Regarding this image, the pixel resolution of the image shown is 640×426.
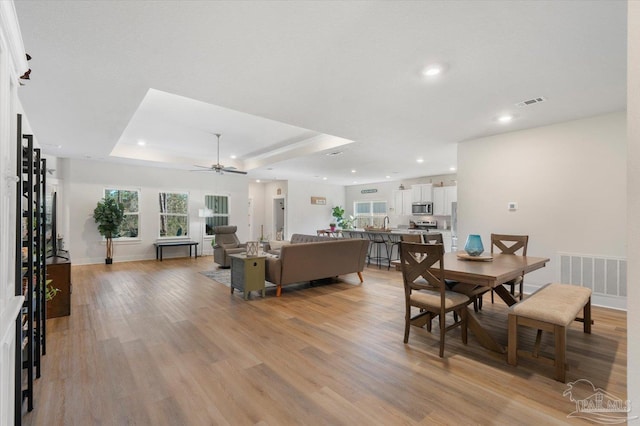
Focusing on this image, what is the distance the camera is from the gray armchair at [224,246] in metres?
6.84

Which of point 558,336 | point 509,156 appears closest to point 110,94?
point 558,336

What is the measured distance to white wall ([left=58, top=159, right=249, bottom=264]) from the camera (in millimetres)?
7160

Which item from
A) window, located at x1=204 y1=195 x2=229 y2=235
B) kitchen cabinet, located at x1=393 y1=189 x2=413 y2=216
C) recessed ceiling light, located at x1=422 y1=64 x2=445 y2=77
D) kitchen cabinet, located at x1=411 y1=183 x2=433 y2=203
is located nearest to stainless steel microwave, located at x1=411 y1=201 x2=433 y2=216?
kitchen cabinet, located at x1=411 y1=183 x2=433 y2=203

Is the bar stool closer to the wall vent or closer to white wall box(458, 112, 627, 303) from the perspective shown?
white wall box(458, 112, 627, 303)

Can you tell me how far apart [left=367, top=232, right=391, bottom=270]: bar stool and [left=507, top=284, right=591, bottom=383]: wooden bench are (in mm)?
4462

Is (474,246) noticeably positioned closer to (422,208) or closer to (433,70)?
(433,70)

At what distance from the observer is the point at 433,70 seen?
8.75 feet

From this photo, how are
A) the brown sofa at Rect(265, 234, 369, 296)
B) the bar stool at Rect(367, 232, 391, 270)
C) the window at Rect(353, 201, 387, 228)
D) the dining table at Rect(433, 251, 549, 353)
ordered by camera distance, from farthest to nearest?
1. the window at Rect(353, 201, 387, 228)
2. the bar stool at Rect(367, 232, 391, 270)
3. the brown sofa at Rect(265, 234, 369, 296)
4. the dining table at Rect(433, 251, 549, 353)

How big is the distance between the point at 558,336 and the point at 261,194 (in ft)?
37.5

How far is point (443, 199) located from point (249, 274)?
702cm

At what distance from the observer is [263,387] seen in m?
2.16

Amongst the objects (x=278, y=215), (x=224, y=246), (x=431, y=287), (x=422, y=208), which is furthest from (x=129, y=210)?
(x=422, y=208)

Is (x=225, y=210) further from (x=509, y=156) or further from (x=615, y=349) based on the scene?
(x=615, y=349)

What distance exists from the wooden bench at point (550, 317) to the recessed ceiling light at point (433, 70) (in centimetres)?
218
